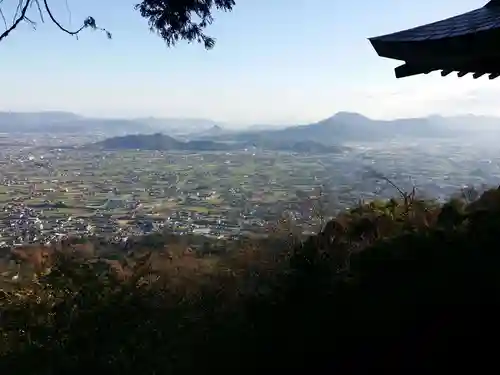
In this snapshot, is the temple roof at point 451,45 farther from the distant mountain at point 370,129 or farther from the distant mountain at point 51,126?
the distant mountain at point 51,126

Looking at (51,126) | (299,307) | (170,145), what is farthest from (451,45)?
(51,126)

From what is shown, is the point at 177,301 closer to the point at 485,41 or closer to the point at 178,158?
the point at 485,41

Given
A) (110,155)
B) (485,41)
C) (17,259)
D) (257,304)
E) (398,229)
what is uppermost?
(485,41)

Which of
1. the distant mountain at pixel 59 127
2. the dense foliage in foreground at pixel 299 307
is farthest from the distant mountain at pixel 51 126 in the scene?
the dense foliage in foreground at pixel 299 307

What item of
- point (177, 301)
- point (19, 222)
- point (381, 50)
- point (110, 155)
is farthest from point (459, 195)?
point (110, 155)

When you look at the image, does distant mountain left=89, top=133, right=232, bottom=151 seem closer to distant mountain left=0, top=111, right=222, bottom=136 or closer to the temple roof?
distant mountain left=0, top=111, right=222, bottom=136

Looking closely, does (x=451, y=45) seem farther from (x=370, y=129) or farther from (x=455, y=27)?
(x=370, y=129)

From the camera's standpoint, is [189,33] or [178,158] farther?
[178,158]
